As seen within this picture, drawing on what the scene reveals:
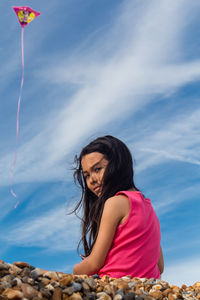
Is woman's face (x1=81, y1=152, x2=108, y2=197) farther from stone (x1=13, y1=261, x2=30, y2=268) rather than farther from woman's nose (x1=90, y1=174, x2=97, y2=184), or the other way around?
stone (x1=13, y1=261, x2=30, y2=268)

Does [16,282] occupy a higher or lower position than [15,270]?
lower

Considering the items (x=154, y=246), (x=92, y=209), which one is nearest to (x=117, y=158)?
(x=92, y=209)

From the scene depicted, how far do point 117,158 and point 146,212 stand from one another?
88cm

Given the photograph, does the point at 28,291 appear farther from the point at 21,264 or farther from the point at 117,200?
the point at 117,200

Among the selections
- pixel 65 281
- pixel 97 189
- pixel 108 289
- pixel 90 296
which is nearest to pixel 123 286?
pixel 108 289

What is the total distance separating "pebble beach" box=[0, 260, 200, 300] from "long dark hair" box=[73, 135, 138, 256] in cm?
138

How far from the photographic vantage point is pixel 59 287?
8.97ft

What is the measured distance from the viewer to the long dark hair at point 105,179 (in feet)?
15.1

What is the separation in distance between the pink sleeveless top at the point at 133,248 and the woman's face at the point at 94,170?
62cm

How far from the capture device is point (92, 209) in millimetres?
4953

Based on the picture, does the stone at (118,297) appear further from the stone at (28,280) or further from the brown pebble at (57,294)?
the stone at (28,280)

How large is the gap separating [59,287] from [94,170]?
219cm

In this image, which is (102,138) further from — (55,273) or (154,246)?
(55,273)

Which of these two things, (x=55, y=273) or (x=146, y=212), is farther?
(x=146, y=212)
